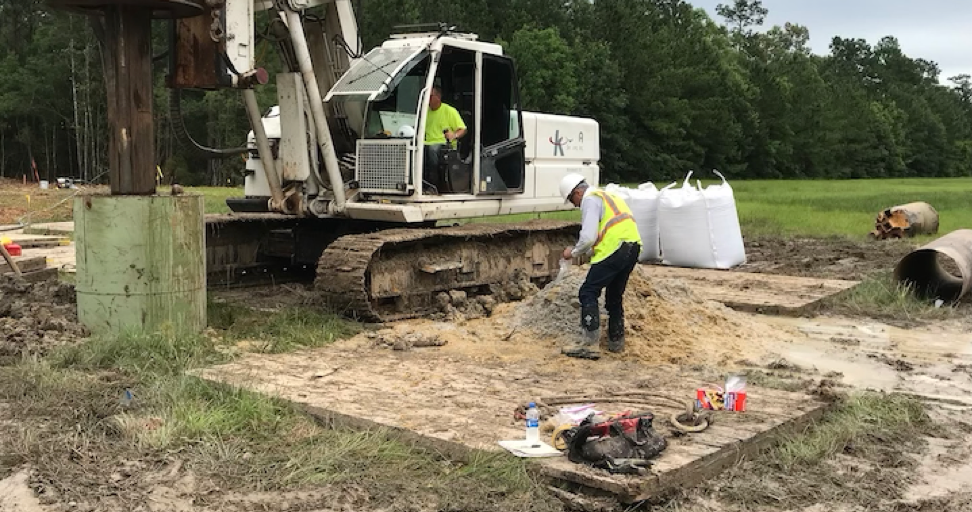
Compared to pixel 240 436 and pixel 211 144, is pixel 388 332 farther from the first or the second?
pixel 211 144

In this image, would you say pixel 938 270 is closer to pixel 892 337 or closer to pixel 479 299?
pixel 892 337

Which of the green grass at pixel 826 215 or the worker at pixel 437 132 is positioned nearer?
the worker at pixel 437 132

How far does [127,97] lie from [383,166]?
2608 millimetres

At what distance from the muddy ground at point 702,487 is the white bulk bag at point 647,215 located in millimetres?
5203

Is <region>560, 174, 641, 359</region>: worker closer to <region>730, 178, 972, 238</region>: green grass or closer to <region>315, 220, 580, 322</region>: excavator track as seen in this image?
<region>315, 220, 580, 322</region>: excavator track

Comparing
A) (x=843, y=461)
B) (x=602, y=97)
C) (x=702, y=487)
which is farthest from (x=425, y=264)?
(x=602, y=97)

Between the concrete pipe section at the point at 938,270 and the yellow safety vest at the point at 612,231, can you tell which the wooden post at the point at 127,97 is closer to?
the yellow safety vest at the point at 612,231

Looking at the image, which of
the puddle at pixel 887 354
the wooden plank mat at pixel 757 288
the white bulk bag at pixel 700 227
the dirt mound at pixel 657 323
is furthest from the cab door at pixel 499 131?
the white bulk bag at pixel 700 227

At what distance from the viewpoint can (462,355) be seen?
802cm

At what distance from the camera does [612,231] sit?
798 centimetres

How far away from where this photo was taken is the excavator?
8797 mm

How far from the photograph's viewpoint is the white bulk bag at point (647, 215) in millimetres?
14594

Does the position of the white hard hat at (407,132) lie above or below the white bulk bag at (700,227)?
above

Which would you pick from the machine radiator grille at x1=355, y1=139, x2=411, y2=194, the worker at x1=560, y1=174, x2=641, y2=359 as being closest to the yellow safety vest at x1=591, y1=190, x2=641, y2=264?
the worker at x1=560, y1=174, x2=641, y2=359
